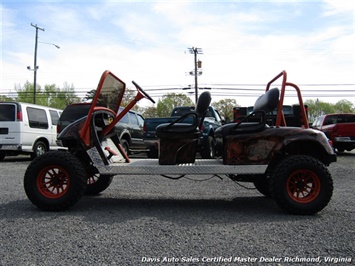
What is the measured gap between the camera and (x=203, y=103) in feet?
18.3

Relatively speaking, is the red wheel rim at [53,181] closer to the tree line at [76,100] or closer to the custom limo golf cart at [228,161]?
the custom limo golf cart at [228,161]

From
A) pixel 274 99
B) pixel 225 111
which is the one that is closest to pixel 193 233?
pixel 274 99

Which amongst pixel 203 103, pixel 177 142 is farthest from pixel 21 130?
pixel 177 142

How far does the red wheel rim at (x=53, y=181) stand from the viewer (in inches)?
185

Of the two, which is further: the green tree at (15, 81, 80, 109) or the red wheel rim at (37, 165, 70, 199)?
the green tree at (15, 81, 80, 109)

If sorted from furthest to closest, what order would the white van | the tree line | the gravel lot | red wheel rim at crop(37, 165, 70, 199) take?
1. the tree line
2. the white van
3. red wheel rim at crop(37, 165, 70, 199)
4. the gravel lot

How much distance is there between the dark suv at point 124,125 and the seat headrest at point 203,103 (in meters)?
4.41

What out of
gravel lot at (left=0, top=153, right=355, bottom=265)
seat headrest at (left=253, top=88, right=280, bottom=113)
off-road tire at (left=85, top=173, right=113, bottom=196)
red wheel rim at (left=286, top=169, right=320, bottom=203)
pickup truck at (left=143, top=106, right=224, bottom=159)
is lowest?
gravel lot at (left=0, top=153, right=355, bottom=265)

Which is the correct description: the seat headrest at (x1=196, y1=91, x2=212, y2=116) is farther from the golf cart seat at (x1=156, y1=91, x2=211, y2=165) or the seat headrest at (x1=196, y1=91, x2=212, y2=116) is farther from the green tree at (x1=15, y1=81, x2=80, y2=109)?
the green tree at (x1=15, y1=81, x2=80, y2=109)

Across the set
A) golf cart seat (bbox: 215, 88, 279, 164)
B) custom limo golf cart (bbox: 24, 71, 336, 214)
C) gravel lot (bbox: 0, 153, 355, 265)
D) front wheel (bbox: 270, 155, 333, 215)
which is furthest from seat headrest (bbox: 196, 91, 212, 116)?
front wheel (bbox: 270, 155, 333, 215)

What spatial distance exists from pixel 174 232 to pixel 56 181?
2.01 meters

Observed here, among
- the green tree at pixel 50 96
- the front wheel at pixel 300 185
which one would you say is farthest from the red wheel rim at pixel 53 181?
the green tree at pixel 50 96

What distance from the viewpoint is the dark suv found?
35.4 ft

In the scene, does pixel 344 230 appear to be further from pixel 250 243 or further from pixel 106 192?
pixel 106 192
